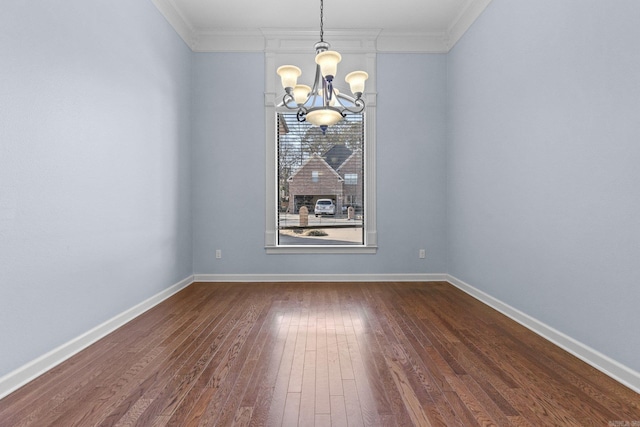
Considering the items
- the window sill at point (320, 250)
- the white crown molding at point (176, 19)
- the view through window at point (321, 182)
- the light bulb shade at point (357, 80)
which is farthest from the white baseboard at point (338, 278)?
the white crown molding at point (176, 19)

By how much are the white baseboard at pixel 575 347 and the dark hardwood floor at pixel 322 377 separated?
0.20ft

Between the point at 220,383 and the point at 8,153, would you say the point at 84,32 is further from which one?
the point at 220,383

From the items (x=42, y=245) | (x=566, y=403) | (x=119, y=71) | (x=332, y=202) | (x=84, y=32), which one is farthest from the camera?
(x=332, y=202)

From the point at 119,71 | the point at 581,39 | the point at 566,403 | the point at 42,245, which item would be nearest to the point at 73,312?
the point at 42,245

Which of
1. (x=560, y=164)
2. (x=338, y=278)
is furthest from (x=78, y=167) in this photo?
(x=560, y=164)

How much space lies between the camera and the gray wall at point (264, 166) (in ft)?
14.9

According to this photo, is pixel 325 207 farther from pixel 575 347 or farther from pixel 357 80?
pixel 575 347

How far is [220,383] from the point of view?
1937 mm

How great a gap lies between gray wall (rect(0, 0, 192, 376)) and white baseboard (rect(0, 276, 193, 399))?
0.05m

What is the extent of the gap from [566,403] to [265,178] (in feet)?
12.4

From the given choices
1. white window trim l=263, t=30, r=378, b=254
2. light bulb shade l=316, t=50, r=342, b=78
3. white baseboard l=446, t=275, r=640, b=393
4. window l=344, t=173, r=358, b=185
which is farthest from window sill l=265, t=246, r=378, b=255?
light bulb shade l=316, t=50, r=342, b=78

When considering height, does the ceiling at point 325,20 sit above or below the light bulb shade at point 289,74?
above

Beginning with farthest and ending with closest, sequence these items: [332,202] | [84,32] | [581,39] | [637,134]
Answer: [332,202]
[84,32]
[581,39]
[637,134]

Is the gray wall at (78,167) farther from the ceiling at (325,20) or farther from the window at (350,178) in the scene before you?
the window at (350,178)
